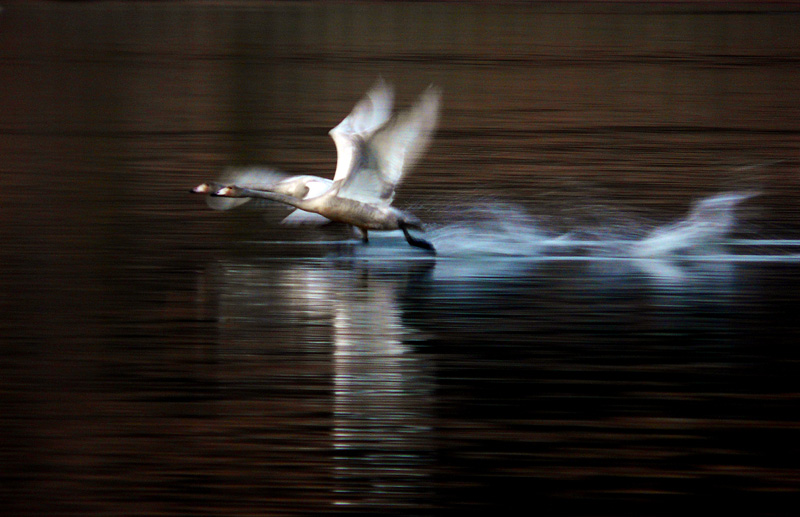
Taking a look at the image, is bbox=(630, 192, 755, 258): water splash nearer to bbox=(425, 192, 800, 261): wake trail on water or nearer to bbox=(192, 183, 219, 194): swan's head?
bbox=(425, 192, 800, 261): wake trail on water

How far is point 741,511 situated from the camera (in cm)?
598

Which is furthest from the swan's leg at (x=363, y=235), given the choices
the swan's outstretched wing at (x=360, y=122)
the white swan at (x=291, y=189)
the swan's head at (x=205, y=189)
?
the swan's head at (x=205, y=189)

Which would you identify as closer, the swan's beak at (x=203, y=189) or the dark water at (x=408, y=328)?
the dark water at (x=408, y=328)

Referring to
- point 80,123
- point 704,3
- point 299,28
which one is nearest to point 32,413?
point 80,123

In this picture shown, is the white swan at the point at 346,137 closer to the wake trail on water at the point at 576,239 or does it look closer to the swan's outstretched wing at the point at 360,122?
the swan's outstretched wing at the point at 360,122

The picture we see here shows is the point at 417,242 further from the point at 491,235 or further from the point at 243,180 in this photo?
the point at 243,180

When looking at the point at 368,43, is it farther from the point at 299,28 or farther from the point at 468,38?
the point at 299,28

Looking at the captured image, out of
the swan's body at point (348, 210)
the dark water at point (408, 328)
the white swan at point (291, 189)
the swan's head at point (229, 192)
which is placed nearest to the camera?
the dark water at point (408, 328)

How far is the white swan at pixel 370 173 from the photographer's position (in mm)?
10117

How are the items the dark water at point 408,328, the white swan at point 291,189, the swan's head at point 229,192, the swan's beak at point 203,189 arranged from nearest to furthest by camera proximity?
the dark water at point 408,328 < the swan's beak at point 203,189 < the swan's head at point 229,192 < the white swan at point 291,189

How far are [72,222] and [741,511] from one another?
24.0ft

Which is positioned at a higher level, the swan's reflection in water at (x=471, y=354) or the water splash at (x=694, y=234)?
the water splash at (x=694, y=234)

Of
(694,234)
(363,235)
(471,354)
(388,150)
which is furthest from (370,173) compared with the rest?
(694,234)

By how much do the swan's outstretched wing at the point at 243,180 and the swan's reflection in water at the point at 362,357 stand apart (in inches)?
38.7
